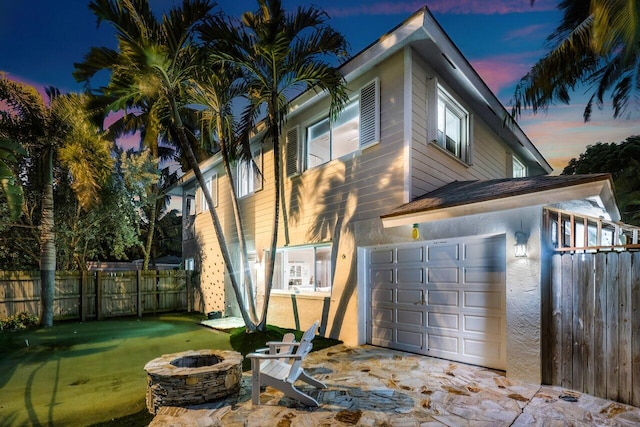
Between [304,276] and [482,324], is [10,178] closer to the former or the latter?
[304,276]

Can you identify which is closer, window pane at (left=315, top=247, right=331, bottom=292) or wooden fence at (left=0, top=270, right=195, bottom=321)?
window pane at (left=315, top=247, right=331, bottom=292)

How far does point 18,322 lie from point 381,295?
36.0 feet

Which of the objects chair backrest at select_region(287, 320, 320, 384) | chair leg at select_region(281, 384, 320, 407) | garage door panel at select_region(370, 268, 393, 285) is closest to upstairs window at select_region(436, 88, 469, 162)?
garage door panel at select_region(370, 268, 393, 285)

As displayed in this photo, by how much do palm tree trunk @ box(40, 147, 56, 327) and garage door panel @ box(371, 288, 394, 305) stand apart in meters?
10.1

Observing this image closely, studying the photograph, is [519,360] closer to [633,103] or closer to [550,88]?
[550,88]

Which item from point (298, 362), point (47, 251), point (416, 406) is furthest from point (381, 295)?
point (47, 251)

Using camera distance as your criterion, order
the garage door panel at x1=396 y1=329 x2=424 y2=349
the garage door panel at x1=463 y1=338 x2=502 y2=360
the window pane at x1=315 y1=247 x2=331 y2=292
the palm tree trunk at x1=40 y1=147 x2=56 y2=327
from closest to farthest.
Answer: the garage door panel at x1=463 y1=338 x2=502 y2=360, the garage door panel at x1=396 y1=329 x2=424 y2=349, the window pane at x1=315 y1=247 x2=331 y2=292, the palm tree trunk at x1=40 y1=147 x2=56 y2=327

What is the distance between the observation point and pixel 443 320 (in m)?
6.02

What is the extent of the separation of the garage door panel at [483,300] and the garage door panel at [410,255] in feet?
3.56

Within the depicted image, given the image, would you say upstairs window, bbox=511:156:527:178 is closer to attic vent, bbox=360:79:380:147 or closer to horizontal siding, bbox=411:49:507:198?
horizontal siding, bbox=411:49:507:198

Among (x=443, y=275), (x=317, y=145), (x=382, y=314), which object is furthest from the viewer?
(x=317, y=145)

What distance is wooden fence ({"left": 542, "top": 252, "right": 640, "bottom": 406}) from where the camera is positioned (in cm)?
403

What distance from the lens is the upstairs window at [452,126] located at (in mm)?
7836

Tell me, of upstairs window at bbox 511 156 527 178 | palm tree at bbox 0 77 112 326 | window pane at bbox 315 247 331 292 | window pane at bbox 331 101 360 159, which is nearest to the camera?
window pane at bbox 331 101 360 159
